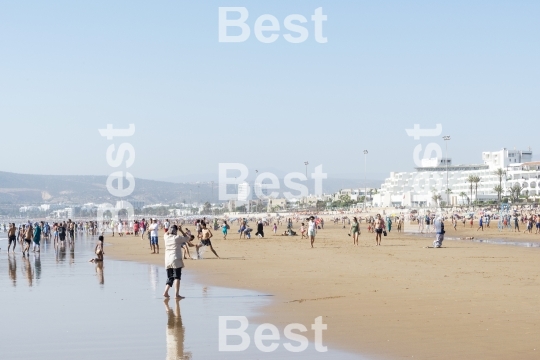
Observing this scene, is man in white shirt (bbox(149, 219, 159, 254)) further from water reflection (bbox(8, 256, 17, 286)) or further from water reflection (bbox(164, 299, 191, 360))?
water reflection (bbox(164, 299, 191, 360))

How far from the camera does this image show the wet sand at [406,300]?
792cm

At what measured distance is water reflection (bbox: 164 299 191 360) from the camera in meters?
7.58

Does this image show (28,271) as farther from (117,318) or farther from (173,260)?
(117,318)

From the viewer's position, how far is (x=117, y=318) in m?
10.1

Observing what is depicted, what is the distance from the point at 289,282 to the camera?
1485 centimetres

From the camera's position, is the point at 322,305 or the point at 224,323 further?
the point at 322,305

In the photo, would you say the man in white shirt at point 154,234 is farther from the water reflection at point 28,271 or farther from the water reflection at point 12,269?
the water reflection at point 12,269

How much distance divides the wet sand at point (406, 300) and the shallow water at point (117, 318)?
631 millimetres

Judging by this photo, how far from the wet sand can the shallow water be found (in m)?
0.63

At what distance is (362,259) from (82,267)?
8.24 meters

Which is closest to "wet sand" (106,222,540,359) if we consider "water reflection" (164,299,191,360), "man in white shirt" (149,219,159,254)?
"water reflection" (164,299,191,360)

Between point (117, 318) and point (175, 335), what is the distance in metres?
1.66

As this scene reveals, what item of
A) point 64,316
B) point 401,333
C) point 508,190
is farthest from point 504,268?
point 508,190

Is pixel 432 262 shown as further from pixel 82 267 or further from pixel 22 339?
pixel 22 339
